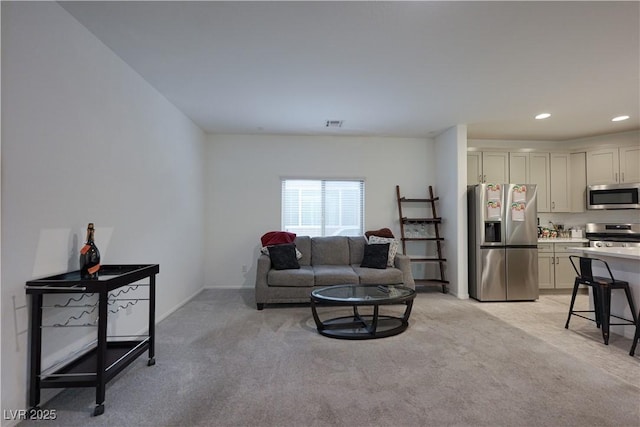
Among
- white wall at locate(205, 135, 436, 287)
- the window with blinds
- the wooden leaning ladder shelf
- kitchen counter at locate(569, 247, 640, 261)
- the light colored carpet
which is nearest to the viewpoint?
the light colored carpet

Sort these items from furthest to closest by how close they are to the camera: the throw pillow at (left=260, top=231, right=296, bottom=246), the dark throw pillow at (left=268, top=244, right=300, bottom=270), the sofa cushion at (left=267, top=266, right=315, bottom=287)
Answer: the throw pillow at (left=260, top=231, right=296, bottom=246)
the dark throw pillow at (left=268, top=244, right=300, bottom=270)
the sofa cushion at (left=267, top=266, right=315, bottom=287)

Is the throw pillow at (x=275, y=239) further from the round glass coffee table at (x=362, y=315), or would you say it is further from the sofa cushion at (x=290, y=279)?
the round glass coffee table at (x=362, y=315)

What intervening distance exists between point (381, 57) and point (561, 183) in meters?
4.47

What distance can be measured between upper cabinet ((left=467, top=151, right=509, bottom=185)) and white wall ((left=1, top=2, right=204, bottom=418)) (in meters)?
4.62

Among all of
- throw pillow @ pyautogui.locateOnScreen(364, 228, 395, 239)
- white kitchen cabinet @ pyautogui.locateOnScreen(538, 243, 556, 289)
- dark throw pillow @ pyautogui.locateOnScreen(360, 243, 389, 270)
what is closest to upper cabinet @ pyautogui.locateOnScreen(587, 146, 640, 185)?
white kitchen cabinet @ pyautogui.locateOnScreen(538, 243, 556, 289)

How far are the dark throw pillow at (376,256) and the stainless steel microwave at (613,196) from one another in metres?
3.58

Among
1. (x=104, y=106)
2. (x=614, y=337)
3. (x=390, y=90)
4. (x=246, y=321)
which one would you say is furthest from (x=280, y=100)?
(x=614, y=337)

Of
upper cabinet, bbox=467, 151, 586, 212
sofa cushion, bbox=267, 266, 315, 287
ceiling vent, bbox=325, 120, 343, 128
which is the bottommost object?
sofa cushion, bbox=267, 266, 315, 287

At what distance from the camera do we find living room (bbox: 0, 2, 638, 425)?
180 cm

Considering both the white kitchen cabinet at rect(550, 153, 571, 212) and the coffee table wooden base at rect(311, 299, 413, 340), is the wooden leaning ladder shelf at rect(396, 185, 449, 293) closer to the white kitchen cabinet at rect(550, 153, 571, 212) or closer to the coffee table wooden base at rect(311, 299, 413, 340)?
the coffee table wooden base at rect(311, 299, 413, 340)

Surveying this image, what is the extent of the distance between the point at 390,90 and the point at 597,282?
9.38ft

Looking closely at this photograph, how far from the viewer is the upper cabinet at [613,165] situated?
15.7 feet

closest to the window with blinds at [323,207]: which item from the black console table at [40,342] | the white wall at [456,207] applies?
the white wall at [456,207]

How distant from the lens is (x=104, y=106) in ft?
8.44
